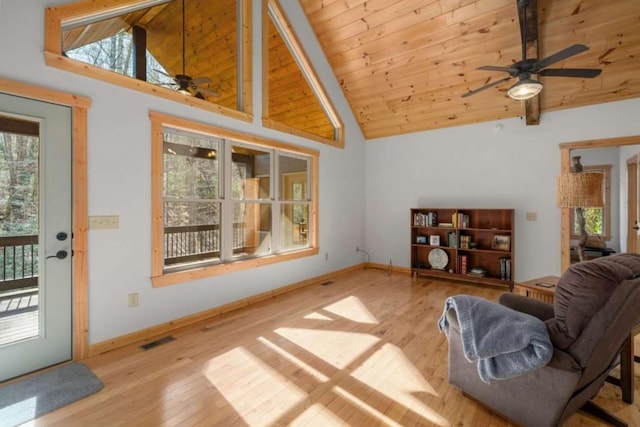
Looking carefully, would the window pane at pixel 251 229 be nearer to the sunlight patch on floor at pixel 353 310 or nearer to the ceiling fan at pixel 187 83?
the sunlight patch on floor at pixel 353 310

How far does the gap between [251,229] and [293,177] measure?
3.85ft

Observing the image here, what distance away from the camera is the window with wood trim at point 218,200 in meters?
3.08

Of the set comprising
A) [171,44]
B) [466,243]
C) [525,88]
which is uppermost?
[171,44]

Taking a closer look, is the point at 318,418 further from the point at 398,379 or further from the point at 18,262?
the point at 18,262

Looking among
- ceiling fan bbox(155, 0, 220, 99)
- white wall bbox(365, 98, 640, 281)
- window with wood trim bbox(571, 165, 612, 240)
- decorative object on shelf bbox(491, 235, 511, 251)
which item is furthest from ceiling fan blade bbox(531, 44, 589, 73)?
window with wood trim bbox(571, 165, 612, 240)

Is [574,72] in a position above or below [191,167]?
above

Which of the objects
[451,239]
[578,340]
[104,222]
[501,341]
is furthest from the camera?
[451,239]

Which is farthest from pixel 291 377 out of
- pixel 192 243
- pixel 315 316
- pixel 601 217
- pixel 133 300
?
pixel 601 217

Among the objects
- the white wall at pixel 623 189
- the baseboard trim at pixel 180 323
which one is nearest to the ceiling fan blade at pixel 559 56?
the baseboard trim at pixel 180 323

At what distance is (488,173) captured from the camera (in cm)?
491

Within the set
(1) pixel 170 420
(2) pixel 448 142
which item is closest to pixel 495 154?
(2) pixel 448 142

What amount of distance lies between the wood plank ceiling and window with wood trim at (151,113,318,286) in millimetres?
1812

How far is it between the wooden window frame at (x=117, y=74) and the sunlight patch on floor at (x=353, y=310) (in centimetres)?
270

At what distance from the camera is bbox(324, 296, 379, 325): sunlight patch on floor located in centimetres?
335
